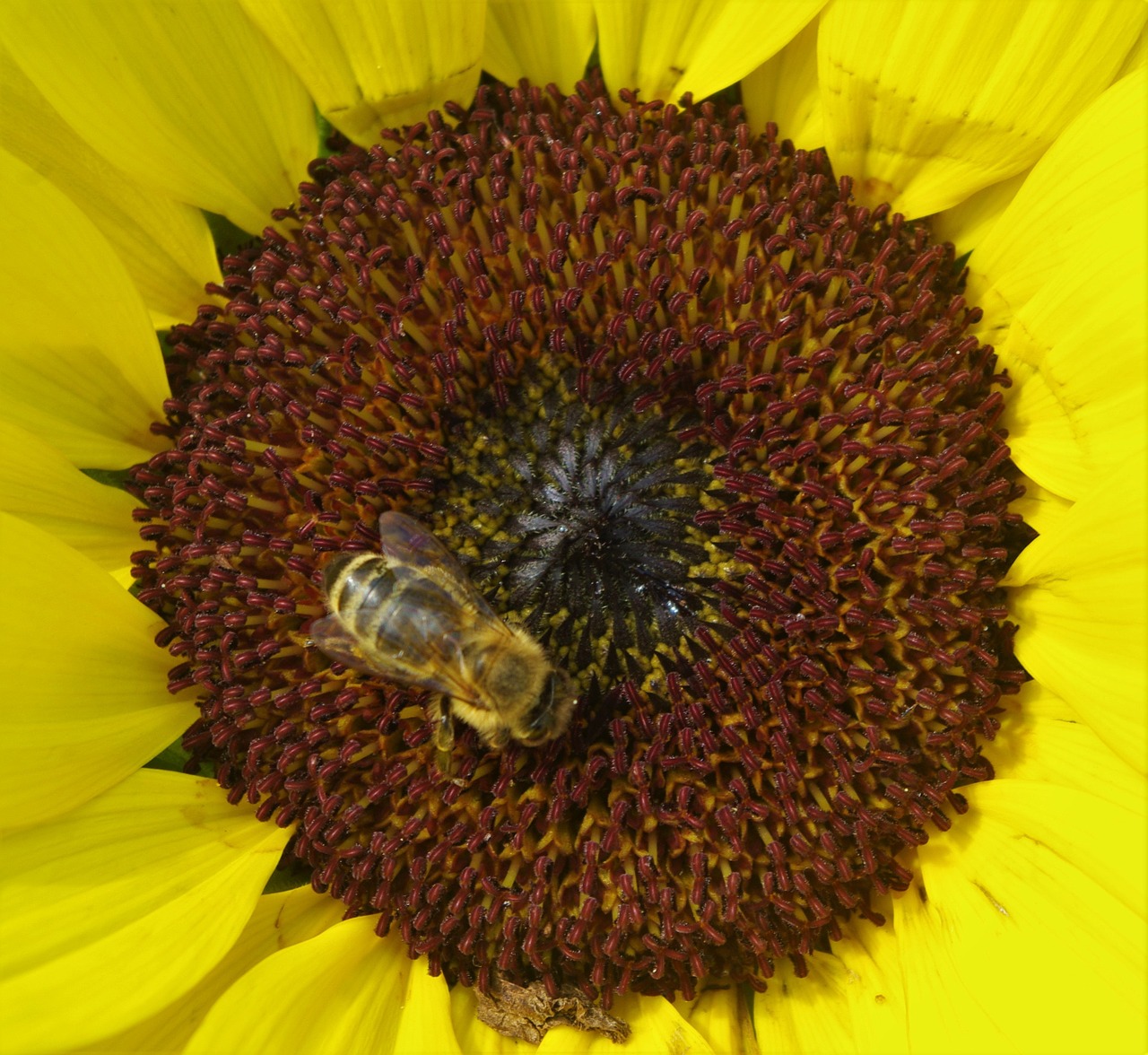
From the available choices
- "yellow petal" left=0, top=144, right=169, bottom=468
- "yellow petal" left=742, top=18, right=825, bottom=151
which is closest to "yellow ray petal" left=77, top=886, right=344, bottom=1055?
"yellow petal" left=0, top=144, right=169, bottom=468

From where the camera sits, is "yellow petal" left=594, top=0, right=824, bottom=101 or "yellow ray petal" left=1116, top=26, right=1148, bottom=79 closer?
"yellow ray petal" left=1116, top=26, right=1148, bottom=79

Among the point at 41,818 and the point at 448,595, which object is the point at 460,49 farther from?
the point at 41,818

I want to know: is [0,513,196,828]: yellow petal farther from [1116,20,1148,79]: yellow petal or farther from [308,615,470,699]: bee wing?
[1116,20,1148,79]: yellow petal

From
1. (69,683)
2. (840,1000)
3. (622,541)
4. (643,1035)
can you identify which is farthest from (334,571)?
(840,1000)

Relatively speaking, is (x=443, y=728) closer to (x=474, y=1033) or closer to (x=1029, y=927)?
(x=474, y=1033)

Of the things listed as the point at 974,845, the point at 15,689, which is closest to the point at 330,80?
the point at 15,689

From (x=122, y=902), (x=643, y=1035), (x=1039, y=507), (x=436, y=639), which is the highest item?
(x=1039, y=507)
